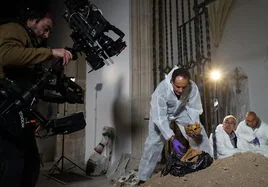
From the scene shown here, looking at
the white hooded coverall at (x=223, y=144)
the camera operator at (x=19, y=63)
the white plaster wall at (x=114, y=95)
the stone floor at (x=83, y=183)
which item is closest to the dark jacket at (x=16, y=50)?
the camera operator at (x=19, y=63)

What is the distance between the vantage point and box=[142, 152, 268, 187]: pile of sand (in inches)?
64.6

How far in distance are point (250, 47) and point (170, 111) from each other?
14.2 ft

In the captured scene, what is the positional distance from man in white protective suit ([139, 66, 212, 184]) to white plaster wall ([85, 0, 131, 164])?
710 mm

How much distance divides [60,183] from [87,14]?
1773mm

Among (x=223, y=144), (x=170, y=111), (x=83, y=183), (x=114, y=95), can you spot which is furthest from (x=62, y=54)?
(x=223, y=144)

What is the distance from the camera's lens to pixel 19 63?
1.21 m

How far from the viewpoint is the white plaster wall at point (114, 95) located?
3.01 m

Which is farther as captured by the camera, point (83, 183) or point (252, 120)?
point (252, 120)

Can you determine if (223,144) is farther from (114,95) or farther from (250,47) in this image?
(250,47)

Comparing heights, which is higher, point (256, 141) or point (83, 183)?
point (256, 141)

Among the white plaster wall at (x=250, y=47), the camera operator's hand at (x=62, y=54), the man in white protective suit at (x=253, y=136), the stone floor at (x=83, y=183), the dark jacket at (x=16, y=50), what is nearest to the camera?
the dark jacket at (x=16, y=50)

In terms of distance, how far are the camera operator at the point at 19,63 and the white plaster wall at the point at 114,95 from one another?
5.32 feet

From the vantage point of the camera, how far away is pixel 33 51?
4.08 feet

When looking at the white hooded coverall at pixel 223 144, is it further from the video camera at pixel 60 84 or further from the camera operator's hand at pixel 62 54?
the camera operator's hand at pixel 62 54
